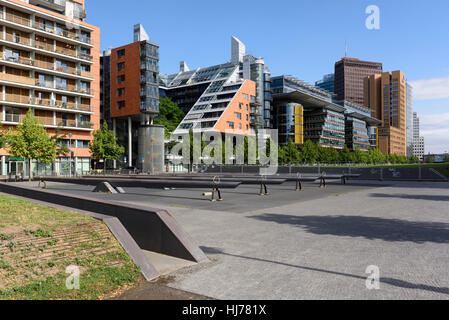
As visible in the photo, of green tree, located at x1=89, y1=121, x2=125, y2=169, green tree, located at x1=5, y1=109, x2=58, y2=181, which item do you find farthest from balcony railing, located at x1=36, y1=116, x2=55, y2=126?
green tree, located at x1=5, y1=109, x2=58, y2=181

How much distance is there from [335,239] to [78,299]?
229 inches

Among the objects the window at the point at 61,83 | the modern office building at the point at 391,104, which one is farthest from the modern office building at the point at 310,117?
the window at the point at 61,83

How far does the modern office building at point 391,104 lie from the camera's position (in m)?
180

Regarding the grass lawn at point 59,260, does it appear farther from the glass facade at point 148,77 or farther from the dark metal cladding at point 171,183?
the glass facade at point 148,77

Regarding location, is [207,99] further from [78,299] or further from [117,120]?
[78,299]

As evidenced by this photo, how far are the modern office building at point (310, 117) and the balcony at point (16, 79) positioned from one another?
67.9m

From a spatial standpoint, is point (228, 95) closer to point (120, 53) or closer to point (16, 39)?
point (120, 53)

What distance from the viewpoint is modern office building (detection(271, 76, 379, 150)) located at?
324ft

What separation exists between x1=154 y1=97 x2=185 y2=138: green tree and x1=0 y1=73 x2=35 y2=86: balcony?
37620mm

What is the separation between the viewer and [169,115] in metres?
89.8

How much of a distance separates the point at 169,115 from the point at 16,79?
46957 mm

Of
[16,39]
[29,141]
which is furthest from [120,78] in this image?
[29,141]

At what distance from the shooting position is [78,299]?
4.46 metres

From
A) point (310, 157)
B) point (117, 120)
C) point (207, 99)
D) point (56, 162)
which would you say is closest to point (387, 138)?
point (310, 157)
